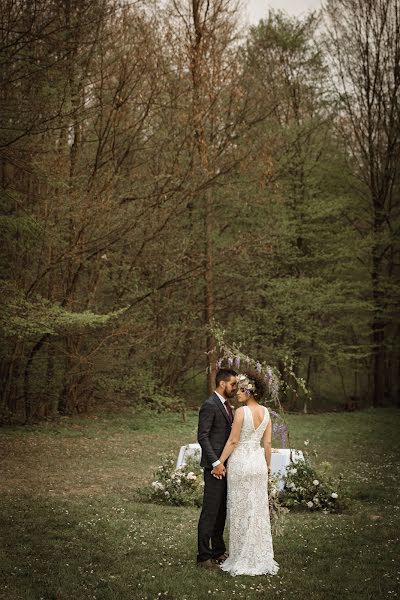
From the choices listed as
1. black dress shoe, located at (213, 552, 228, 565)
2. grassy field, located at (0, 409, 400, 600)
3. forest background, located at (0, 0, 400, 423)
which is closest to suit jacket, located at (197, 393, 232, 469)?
black dress shoe, located at (213, 552, 228, 565)

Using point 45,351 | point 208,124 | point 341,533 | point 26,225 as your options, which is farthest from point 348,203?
point 341,533

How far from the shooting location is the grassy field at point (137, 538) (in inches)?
224

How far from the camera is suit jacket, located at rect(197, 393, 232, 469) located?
642cm

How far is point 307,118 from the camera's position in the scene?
85.6 feet

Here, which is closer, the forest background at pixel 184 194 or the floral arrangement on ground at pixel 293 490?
the floral arrangement on ground at pixel 293 490

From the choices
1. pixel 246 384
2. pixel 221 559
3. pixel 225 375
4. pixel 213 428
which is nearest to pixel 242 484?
pixel 213 428

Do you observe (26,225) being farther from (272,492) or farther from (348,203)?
(348,203)

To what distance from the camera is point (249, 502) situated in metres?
6.30

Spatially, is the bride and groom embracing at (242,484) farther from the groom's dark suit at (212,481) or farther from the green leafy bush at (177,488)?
the green leafy bush at (177,488)

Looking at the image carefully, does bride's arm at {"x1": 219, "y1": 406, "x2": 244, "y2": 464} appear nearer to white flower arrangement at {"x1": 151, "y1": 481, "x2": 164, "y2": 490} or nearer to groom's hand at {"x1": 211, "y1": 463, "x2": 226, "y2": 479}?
groom's hand at {"x1": 211, "y1": 463, "x2": 226, "y2": 479}

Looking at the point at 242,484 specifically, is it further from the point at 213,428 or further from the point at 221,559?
the point at 221,559

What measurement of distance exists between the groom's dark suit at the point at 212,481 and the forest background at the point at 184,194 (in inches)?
251

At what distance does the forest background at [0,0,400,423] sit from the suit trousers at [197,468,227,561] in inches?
256

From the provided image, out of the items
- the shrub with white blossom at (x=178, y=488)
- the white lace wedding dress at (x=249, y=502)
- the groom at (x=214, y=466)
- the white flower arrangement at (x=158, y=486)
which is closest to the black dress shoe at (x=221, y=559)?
the groom at (x=214, y=466)
